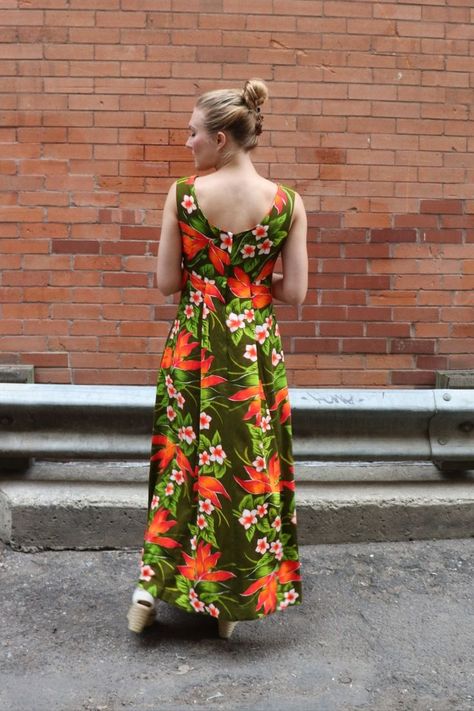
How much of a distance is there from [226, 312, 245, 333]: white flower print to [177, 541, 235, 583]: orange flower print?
0.80 m

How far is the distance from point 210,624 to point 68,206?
89.5 inches

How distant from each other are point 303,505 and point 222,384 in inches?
42.4

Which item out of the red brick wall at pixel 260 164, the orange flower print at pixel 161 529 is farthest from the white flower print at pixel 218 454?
the red brick wall at pixel 260 164

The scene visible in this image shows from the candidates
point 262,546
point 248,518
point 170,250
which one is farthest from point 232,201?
point 262,546

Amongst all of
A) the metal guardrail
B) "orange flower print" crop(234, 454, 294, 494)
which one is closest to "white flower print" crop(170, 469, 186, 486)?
"orange flower print" crop(234, 454, 294, 494)

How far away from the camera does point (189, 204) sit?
9.21 feet

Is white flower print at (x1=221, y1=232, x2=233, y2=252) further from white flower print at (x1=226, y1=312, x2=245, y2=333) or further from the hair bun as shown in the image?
the hair bun

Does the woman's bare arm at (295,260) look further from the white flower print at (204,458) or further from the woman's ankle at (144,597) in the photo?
the woman's ankle at (144,597)

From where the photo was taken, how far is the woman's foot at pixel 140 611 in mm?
2928

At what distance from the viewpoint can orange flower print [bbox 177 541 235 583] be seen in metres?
2.90

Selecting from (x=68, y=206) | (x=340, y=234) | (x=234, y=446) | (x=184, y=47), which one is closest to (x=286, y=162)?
(x=340, y=234)

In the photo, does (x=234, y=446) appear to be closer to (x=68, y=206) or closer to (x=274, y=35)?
(x=68, y=206)

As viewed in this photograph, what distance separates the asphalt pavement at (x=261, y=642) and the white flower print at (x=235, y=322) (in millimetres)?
1177

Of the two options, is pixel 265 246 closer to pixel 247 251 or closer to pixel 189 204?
pixel 247 251
